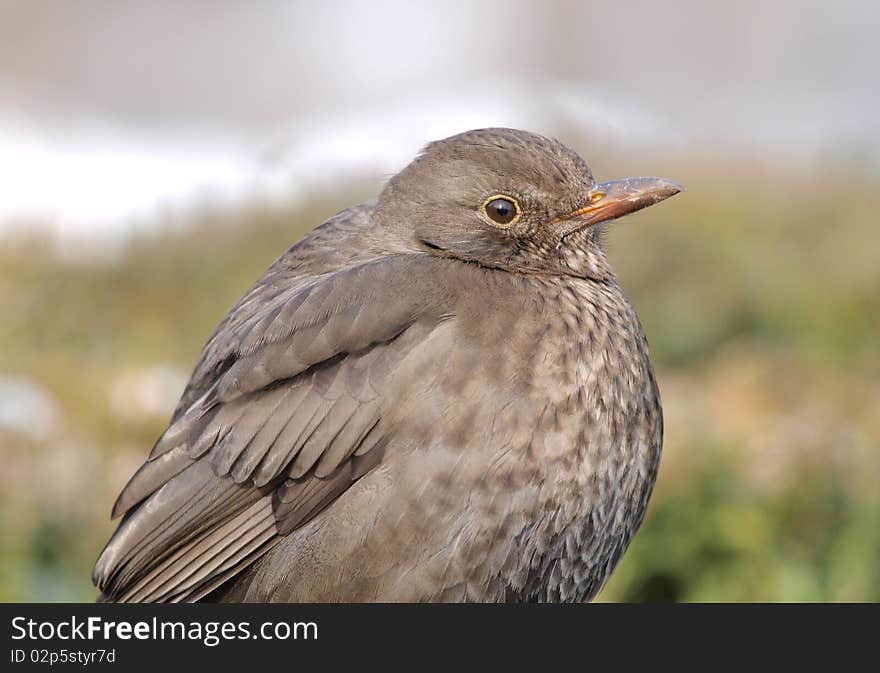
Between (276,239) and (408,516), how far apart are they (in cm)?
522

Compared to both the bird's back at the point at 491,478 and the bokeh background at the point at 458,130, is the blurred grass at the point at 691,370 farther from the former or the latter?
the bird's back at the point at 491,478

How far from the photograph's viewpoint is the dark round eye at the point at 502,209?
372 centimetres

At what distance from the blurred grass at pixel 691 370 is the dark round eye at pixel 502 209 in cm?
184

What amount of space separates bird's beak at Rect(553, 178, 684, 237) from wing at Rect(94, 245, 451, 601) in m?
0.42

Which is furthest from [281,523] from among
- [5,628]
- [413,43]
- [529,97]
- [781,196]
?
[413,43]

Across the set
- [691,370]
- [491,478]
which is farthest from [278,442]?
[691,370]

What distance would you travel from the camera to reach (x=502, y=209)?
146 inches

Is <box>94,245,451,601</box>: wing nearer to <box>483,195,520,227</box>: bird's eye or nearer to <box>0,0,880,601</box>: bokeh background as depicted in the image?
<box>483,195,520,227</box>: bird's eye

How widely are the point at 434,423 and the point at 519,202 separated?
0.67 m

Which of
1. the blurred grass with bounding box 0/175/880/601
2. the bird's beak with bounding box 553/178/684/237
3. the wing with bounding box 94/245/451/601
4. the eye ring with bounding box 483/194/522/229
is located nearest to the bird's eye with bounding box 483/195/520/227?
the eye ring with bounding box 483/194/522/229

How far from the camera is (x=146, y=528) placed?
356cm

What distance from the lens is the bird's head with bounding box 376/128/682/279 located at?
3703 mm

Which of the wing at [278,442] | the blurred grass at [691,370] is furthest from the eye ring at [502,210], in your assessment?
the blurred grass at [691,370]

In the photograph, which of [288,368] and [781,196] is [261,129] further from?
[288,368]
